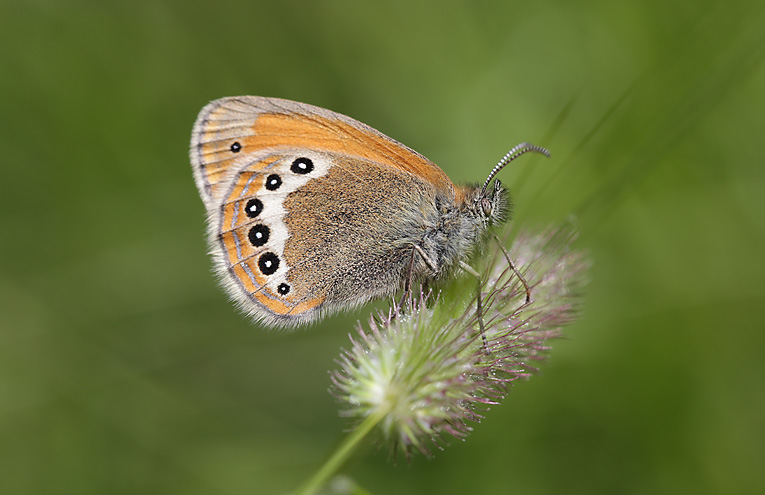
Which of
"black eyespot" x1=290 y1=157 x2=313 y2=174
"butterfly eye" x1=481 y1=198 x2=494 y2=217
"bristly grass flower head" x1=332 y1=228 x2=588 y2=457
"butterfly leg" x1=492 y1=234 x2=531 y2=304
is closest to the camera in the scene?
"bristly grass flower head" x1=332 y1=228 x2=588 y2=457

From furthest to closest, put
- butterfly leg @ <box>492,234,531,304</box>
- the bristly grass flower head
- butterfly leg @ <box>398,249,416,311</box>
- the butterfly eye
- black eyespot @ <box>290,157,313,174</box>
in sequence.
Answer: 1. black eyespot @ <box>290,157,313,174</box>
2. the butterfly eye
3. butterfly leg @ <box>398,249,416,311</box>
4. butterfly leg @ <box>492,234,531,304</box>
5. the bristly grass flower head

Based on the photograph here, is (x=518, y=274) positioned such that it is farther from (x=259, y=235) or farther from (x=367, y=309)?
(x=367, y=309)

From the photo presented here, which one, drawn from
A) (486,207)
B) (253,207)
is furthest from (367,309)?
(486,207)

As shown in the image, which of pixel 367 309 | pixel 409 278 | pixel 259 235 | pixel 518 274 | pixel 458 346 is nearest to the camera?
pixel 458 346

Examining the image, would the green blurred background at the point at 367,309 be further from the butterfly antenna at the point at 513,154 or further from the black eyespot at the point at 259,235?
the black eyespot at the point at 259,235

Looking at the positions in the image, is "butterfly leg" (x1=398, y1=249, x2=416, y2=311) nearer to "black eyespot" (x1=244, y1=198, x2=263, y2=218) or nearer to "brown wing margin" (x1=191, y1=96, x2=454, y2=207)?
"brown wing margin" (x1=191, y1=96, x2=454, y2=207)

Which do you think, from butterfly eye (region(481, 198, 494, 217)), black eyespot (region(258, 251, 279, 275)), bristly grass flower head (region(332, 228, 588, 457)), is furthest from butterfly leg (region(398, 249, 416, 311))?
black eyespot (region(258, 251, 279, 275))

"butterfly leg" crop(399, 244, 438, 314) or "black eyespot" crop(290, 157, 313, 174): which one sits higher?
"black eyespot" crop(290, 157, 313, 174)
